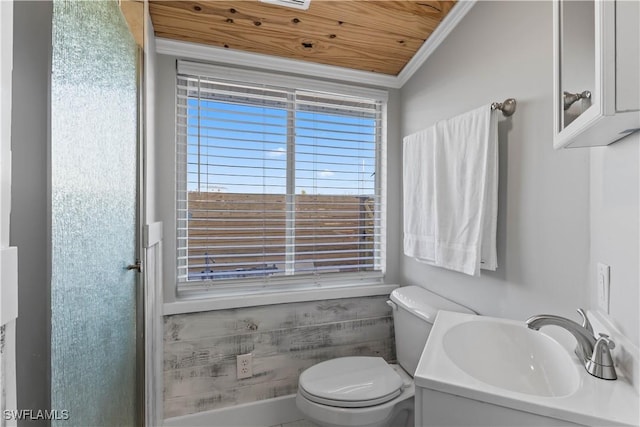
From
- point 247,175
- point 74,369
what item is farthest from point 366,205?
point 74,369

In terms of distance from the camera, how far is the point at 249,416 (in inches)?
62.9

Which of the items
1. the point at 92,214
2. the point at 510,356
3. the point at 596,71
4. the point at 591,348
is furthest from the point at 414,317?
the point at 92,214

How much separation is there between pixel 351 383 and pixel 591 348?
37.0 inches

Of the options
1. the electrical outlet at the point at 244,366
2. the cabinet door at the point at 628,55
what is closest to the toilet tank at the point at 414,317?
the electrical outlet at the point at 244,366

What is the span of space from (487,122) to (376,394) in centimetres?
123

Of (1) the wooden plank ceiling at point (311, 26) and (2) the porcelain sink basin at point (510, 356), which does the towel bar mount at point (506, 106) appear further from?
(2) the porcelain sink basin at point (510, 356)

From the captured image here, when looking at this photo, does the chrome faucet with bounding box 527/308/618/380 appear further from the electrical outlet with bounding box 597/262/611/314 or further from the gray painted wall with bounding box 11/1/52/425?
the gray painted wall with bounding box 11/1/52/425

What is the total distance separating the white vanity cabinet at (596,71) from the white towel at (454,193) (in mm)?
429

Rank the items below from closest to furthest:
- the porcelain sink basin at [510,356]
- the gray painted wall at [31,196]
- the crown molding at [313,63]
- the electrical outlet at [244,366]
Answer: the gray painted wall at [31,196] < the porcelain sink basin at [510,356] < the crown molding at [313,63] < the electrical outlet at [244,366]

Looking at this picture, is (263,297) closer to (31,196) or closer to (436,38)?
(31,196)

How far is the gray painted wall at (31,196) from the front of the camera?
419 mm

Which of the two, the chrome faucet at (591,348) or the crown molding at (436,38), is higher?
the crown molding at (436,38)

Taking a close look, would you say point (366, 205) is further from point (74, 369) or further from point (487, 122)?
→ point (74, 369)

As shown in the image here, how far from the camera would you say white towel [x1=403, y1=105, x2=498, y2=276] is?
1185mm
